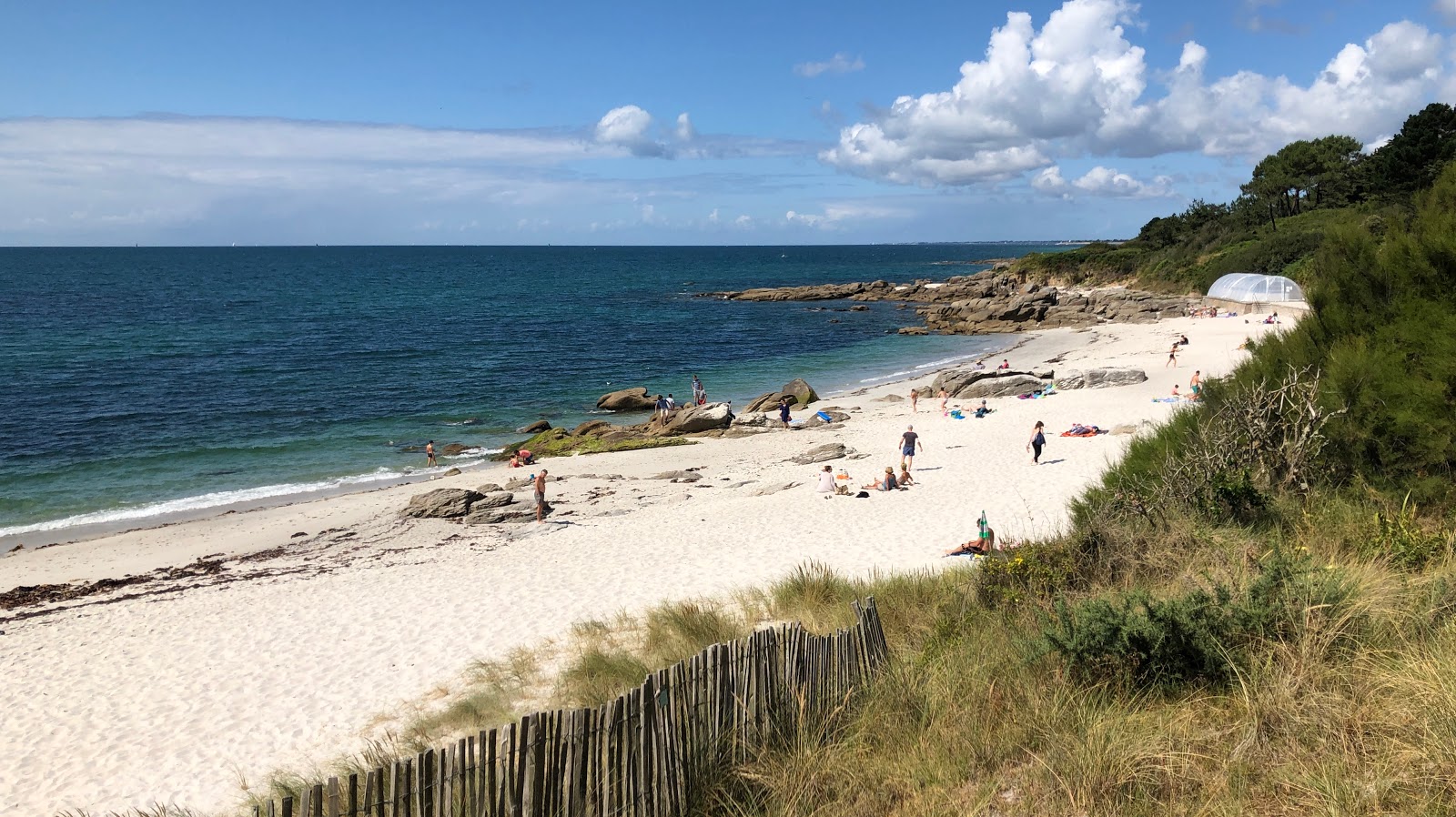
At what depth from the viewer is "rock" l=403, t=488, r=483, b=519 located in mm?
19156

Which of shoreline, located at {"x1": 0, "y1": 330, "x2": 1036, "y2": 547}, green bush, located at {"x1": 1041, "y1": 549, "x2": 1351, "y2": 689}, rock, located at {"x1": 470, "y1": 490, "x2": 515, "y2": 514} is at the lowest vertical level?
shoreline, located at {"x1": 0, "y1": 330, "x2": 1036, "y2": 547}

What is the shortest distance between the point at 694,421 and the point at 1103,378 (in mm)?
14386

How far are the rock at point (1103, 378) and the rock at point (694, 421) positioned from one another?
1203 cm

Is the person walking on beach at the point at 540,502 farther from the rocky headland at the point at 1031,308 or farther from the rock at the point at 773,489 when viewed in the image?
the rocky headland at the point at 1031,308

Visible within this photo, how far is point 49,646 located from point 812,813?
12431mm

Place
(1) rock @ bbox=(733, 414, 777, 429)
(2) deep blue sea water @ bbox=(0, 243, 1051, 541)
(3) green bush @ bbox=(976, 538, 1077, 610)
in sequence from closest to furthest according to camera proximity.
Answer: (3) green bush @ bbox=(976, 538, 1077, 610) < (2) deep blue sea water @ bbox=(0, 243, 1051, 541) < (1) rock @ bbox=(733, 414, 777, 429)

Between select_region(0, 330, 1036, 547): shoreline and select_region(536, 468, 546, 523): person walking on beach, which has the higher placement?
select_region(536, 468, 546, 523): person walking on beach

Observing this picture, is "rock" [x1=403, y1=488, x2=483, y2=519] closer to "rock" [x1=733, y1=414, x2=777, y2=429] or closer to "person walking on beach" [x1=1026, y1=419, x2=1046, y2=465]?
"rock" [x1=733, y1=414, x2=777, y2=429]

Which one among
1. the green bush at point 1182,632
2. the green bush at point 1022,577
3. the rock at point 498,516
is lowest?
the rock at point 498,516

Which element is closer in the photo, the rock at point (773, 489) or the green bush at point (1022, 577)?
the green bush at point (1022, 577)

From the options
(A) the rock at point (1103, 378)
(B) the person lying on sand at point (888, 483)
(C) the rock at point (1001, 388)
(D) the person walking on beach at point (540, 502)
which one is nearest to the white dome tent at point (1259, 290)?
(A) the rock at point (1103, 378)

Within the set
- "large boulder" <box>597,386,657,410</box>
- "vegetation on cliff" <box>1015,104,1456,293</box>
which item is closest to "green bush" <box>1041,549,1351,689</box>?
"large boulder" <box>597,386,657,410</box>

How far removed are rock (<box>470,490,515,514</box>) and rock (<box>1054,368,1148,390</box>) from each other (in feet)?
65.9

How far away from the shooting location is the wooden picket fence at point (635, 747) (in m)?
4.05
